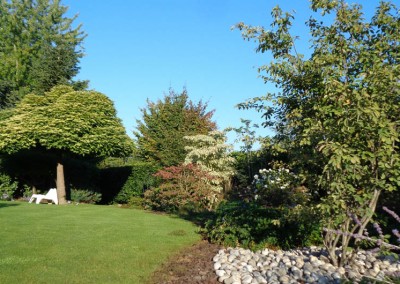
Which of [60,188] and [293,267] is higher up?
[60,188]


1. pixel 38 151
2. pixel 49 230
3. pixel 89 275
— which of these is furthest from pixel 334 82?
pixel 38 151

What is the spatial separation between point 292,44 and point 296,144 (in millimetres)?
1497

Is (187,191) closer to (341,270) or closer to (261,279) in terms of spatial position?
(261,279)

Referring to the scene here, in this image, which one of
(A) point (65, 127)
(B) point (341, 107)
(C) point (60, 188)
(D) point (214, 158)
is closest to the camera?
(B) point (341, 107)

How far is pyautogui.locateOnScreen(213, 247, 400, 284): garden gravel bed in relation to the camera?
5116mm

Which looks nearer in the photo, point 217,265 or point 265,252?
point 217,265

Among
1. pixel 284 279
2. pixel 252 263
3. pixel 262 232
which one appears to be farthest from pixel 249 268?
pixel 262 232

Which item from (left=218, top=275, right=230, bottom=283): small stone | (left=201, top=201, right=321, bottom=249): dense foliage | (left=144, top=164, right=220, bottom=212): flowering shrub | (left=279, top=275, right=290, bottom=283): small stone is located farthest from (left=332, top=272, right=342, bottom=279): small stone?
(left=144, top=164, right=220, bottom=212): flowering shrub

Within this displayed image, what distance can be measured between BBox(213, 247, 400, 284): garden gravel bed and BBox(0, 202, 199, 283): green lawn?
113cm

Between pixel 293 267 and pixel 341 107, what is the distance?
2347mm

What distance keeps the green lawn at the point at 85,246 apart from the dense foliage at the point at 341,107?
2.77 meters

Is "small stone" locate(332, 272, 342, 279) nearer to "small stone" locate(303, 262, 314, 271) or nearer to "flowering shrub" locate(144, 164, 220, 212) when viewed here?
"small stone" locate(303, 262, 314, 271)

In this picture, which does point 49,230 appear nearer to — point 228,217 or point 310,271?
point 228,217

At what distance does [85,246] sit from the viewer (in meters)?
6.95
